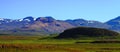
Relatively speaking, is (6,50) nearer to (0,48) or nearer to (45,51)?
(0,48)

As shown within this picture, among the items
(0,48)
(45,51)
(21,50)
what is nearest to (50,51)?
(45,51)

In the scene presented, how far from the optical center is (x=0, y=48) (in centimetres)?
6838

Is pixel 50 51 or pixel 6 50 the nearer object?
pixel 6 50

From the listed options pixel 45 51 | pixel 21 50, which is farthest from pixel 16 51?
pixel 45 51

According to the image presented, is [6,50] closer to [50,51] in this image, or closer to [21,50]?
[21,50]

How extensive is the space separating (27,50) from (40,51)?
2.79 metres

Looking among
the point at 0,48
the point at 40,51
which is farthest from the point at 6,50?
the point at 40,51

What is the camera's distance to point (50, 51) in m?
71.5

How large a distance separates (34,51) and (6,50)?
587 centimetres

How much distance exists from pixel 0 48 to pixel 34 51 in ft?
23.5

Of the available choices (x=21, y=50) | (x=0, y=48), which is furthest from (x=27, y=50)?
(x=0, y=48)

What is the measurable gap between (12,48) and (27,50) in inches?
139

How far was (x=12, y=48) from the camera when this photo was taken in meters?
70.4

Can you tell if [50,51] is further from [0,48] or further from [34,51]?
[0,48]
